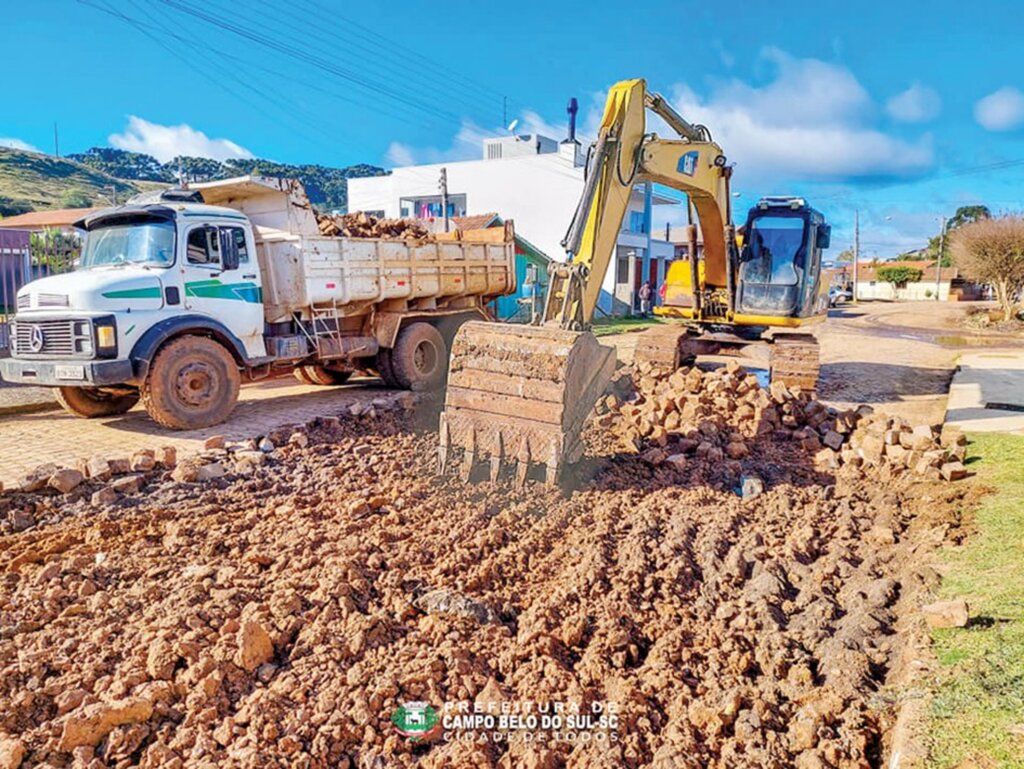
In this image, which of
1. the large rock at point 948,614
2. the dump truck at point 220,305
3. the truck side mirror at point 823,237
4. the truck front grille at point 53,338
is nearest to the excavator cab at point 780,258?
the truck side mirror at point 823,237

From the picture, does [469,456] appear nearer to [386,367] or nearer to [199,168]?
[386,367]

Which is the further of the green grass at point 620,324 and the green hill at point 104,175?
the green hill at point 104,175

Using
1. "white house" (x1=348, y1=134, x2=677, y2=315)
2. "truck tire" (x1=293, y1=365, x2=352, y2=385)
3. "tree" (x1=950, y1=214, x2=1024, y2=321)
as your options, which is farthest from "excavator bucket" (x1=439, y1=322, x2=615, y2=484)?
"tree" (x1=950, y1=214, x2=1024, y2=321)

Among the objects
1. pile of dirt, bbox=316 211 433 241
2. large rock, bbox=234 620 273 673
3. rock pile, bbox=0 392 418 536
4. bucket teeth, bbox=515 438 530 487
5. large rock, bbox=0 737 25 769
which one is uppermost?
pile of dirt, bbox=316 211 433 241

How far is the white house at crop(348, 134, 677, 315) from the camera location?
31016 millimetres

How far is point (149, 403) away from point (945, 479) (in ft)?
27.1

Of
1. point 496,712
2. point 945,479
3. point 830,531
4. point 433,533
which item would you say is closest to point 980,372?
point 945,479

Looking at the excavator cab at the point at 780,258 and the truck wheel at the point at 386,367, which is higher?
the excavator cab at the point at 780,258

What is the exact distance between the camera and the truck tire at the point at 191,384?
8086 mm

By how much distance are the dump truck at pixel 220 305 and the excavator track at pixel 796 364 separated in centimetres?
504

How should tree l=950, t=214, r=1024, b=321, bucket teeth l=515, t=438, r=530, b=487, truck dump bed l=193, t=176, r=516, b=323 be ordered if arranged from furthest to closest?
tree l=950, t=214, r=1024, b=321 < truck dump bed l=193, t=176, r=516, b=323 < bucket teeth l=515, t=438, r=530, b=487

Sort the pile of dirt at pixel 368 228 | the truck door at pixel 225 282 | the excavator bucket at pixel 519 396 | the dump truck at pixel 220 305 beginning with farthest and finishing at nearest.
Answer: the pile of dirt at pixel 368 228 → the truck door at pixel 225 282 → the dump truck at pixel 220 305 → the excavator bucket at pixel 519 396

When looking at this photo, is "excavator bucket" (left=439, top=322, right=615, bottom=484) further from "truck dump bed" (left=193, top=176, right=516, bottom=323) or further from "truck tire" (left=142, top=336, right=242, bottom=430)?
"truck dump bed" (left=193, top=176, right=516, bottom=323)

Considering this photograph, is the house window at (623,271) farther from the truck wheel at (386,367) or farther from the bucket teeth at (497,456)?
the bucket teeth at (497,456)
